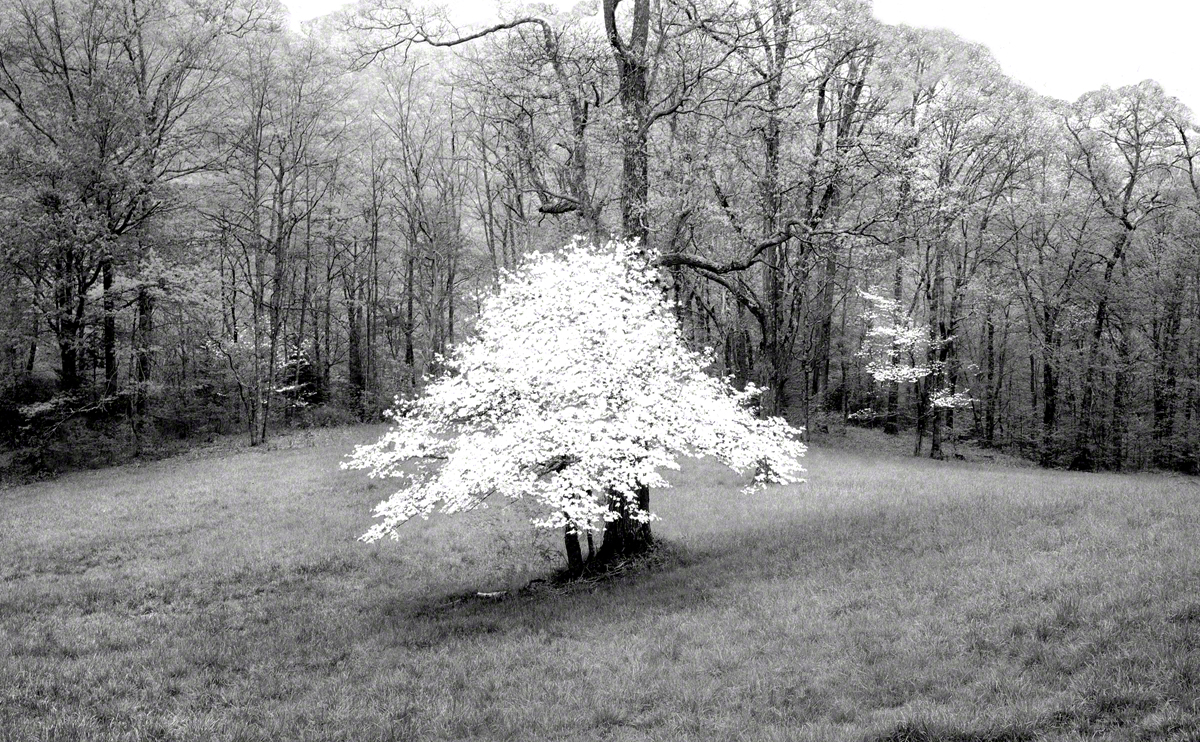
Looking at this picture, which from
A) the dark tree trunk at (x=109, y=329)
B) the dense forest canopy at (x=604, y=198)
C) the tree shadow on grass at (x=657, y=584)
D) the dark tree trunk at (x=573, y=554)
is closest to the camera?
the tree shadow on grass at (x=657, y=584)

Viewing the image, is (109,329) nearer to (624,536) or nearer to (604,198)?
(604,198)

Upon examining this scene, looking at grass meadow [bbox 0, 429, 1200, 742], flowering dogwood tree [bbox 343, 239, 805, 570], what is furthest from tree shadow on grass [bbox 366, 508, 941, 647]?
flowering dogwood tree [bbox 343, 239, 805, 570]

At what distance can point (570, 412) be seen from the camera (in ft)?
29.0

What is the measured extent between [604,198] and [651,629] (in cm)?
989

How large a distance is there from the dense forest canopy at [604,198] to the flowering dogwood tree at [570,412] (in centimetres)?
305

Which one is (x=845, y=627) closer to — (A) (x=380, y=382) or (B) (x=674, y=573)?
(B) (x=674, y=573)

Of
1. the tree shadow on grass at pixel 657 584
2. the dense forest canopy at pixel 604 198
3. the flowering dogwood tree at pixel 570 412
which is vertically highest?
the dense forest canopy at pixel 604 198

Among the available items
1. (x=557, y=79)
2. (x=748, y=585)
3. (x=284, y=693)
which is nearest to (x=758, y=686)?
(x=748, y=585)

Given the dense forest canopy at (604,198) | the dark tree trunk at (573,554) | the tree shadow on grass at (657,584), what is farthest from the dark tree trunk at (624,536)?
the dense forest canopy at (604,198)

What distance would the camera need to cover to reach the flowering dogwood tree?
866cm

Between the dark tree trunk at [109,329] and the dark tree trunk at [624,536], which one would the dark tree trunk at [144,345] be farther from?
the dark tree trunk at [624,536]

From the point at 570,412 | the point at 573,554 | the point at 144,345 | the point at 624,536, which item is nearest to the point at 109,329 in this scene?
the point at 144,345

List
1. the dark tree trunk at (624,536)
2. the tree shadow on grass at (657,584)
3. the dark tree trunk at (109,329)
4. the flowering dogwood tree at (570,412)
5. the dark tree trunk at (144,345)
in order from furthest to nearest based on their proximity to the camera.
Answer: the dark tree trunk at (144,345)
the dark tree trunk at (109,329)
the dark tree trunk at (624,536)
the tree shadow on grass at (657,584)
the flowering dogwood tree at (570,412)

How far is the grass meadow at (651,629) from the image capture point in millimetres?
5484
